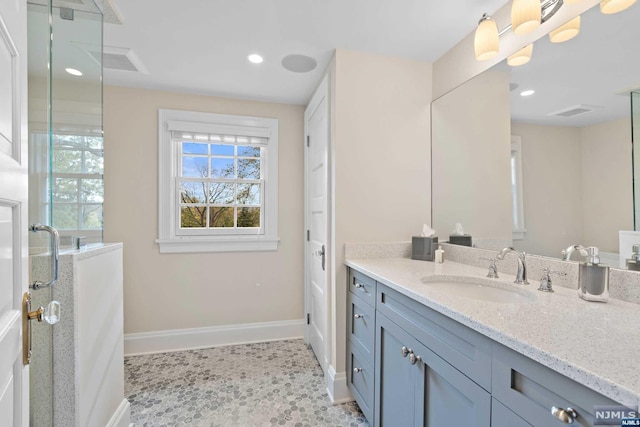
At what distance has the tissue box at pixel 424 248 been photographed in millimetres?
1882

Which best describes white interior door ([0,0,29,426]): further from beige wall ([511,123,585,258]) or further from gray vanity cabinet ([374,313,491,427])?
beige wall ([511,123,585,258])

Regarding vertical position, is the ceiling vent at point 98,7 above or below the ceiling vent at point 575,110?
above

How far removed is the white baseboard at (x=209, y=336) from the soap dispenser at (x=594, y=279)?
7.60 ft

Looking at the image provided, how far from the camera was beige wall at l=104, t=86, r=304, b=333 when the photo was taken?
2.49m

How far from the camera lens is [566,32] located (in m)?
1.25

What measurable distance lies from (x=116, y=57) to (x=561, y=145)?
274cm

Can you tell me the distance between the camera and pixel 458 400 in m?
0.94

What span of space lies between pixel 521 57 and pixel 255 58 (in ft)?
5.34

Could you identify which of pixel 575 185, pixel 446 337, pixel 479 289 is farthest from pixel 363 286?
pixel 575 185

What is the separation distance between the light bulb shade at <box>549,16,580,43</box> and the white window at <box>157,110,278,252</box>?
2121 millimetres

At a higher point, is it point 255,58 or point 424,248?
point 255,58

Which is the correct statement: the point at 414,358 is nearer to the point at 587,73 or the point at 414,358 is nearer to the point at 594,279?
the point at 594,279

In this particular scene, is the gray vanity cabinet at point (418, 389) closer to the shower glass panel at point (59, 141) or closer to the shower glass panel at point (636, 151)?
the shower glass panel at point (636, 151)

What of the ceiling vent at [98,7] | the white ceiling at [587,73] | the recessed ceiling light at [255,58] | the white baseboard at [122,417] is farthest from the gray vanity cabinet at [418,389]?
the ceiling vent at [98,7]
